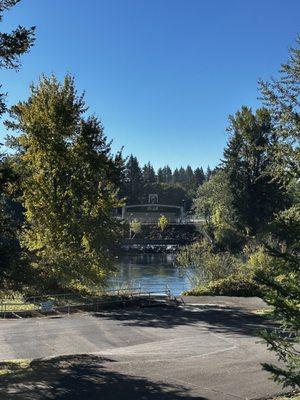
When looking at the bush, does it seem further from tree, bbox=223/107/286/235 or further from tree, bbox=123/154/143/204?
tree, bbox=123/154/143/204

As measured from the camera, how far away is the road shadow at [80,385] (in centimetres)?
919

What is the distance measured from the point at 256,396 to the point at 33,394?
4033 millimetres

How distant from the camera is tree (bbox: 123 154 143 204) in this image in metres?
167

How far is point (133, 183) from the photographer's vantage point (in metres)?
172

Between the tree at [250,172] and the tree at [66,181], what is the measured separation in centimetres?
2480

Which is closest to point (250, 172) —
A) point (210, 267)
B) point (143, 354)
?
point (210, 267)

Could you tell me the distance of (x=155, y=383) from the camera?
406 inches

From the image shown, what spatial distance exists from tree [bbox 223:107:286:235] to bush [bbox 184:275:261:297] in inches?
877

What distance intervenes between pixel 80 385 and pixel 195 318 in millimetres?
12471

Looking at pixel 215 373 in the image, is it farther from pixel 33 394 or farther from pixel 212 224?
pixel 212 224

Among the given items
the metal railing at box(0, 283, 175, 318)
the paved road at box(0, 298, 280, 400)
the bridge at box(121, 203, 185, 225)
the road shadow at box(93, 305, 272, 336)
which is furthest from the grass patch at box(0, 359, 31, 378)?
the bridge at box(121, 203, 185, 225)

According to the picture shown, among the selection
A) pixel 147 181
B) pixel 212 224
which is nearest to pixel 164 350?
pixel 212 224

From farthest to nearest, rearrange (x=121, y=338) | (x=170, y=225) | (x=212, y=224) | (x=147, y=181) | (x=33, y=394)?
1. (x=147, y=181)
2. (x=170, y=225)
3. (x=212, y=224)
4. (x=121, y=338)
5. (x=33, y=394)

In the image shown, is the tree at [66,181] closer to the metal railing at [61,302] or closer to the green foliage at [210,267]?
the metal railing at [61,302]
